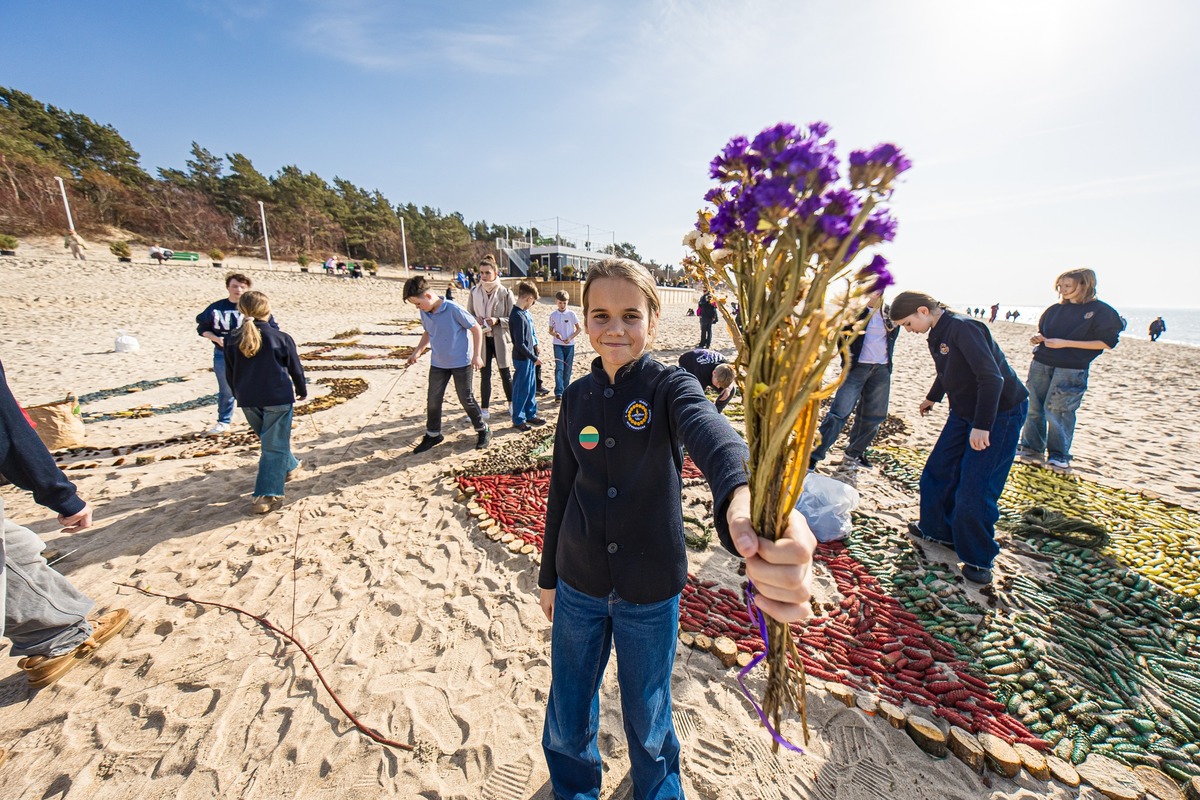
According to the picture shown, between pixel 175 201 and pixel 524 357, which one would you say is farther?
pixel 175 201

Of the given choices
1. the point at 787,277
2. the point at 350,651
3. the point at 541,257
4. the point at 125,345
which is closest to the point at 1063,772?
the point at 787,277

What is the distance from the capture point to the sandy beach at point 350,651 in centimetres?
241

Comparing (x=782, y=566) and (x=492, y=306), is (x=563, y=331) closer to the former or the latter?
(x=492, y=306)

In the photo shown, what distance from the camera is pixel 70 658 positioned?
2953 millimetres

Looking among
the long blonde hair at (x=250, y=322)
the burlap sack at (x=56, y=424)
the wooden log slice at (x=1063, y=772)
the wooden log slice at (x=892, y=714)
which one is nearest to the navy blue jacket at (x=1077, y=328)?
the wooden log slice at (x=1063, y=772)

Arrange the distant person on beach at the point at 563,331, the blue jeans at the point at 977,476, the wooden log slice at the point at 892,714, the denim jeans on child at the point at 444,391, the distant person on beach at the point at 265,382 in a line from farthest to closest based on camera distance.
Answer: the distant person on beach at the point at 563,331 < the denim jeans on child at the point at 444,391 < the distant person on beach at the point at 265,382 < the blue jeans at the point at 977,476 < the wooden log slice at the point at 892,714

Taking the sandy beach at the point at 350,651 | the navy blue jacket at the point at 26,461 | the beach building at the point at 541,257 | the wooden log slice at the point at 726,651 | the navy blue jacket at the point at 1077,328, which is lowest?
the sandy beach at the point at 350,651

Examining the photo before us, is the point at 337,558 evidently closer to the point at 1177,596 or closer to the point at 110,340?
the point at 1177,596

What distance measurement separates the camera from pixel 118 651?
3.15 metres

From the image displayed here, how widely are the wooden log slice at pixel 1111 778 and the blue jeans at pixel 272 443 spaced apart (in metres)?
6.79

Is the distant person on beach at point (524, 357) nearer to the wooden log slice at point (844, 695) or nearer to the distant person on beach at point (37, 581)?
the distant person on beach at point (37, 581)

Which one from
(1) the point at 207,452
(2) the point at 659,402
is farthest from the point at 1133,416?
(1) the point at 207,452

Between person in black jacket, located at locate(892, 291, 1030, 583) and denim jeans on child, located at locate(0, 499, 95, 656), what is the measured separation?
6.31m

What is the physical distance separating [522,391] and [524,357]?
2.14 feet
